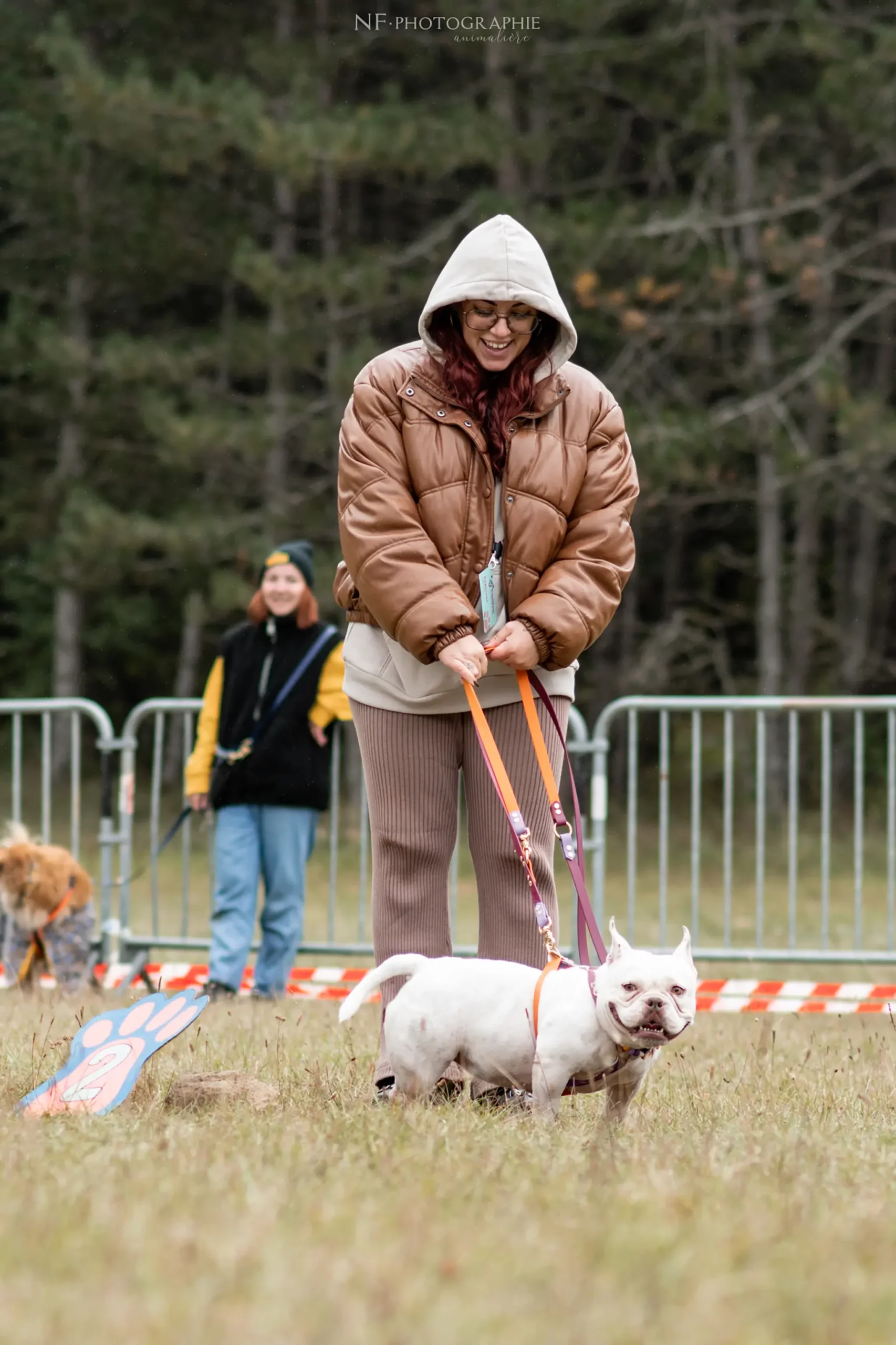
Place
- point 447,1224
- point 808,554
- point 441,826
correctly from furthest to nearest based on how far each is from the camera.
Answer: point 808,554, point 441,826, point 447,1224

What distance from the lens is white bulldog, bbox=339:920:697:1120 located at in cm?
348

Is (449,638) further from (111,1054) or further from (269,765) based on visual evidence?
(269,765)

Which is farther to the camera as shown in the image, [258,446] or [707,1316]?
[258,446]

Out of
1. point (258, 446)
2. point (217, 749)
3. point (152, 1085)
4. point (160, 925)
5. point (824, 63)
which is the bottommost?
point (160, 925)

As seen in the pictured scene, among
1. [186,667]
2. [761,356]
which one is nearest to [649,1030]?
[761,356]

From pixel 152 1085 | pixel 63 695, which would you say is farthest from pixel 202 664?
pixel 152 1085

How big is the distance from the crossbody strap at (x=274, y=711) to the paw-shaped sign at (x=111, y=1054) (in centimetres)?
349

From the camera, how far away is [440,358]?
13.6ft

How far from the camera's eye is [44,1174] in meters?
2.98

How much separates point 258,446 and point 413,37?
4.43 m

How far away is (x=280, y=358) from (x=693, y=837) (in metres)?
9.68

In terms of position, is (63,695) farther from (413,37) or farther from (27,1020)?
(27,1020)

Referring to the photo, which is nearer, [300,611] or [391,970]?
[391,970]

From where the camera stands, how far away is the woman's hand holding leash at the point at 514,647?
12.9 ft
